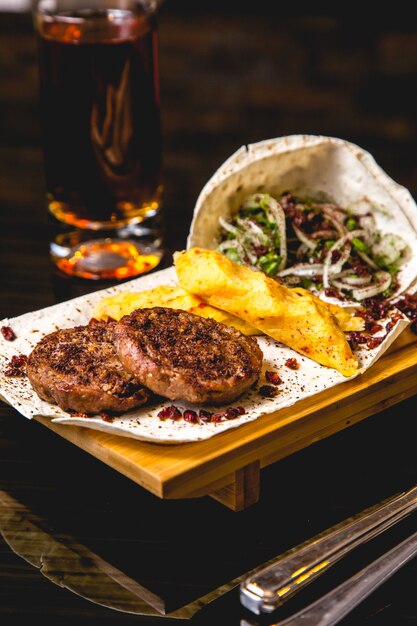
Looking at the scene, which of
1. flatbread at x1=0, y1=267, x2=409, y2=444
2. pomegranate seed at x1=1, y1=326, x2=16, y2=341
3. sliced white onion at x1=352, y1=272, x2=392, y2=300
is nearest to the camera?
flatbread at x1=0, y1=267, x2=409, y2=444

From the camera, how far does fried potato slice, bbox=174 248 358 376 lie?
13.0 feet

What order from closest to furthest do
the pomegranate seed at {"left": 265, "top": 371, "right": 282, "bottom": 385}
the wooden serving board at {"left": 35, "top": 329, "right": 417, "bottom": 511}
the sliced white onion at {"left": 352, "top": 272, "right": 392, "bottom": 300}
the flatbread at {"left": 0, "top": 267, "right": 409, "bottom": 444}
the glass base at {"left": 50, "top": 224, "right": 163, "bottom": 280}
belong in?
1. the wooden serving board at {"left": 35, "top": 329, "right": 417, "bottom": 511}
2. the flatbread at {"left": 0, "top": 267, "right": 409, "bottom": 444}
3. the pomegranate seed at {"left": 265, "top": 371, "right": 282, "bottom": 385}
4. the sliced white onion at {"left": 352, "top": 272, "right": 392, "bottom": 300}
5. the glass base at {"left": 50, "top": 224, "right": 163, "bottom": 280}

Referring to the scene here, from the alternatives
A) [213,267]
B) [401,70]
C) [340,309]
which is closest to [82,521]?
[213,267]

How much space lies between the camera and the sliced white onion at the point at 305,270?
15.6ft

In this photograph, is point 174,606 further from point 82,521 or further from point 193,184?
point 193,184

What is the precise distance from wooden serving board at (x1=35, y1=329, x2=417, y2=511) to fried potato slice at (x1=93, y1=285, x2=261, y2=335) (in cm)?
56

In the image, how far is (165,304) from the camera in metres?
4.21

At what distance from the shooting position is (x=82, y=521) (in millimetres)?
3471

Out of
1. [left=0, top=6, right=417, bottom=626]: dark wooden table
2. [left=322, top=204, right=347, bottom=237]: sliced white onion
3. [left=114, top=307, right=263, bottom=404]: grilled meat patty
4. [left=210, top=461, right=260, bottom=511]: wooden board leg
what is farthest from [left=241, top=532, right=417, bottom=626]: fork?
[left=322, top=204, right=347, bottom=237]: sliced white onion

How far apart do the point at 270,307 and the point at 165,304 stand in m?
0.48

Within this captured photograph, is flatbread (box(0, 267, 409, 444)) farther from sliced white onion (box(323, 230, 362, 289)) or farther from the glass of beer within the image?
the glass of beer

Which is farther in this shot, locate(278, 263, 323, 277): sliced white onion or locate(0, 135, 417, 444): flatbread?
locate(278, 263, 323, 277): sliced white onion

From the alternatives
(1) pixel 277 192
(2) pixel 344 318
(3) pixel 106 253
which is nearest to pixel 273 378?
(2) pixel 344 318

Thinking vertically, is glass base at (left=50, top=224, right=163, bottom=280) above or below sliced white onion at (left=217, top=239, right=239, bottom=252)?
below
